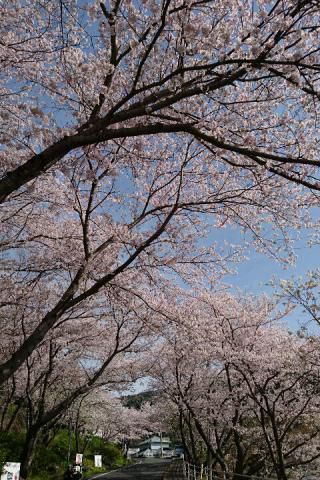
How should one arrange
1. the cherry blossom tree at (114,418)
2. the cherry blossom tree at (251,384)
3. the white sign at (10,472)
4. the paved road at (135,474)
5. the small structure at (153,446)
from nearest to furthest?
the white sign at (10,472), the cherry blossom tree at (251,384), the paved road at (135,474), the cherry blossom tree at (114,418), the small structure at (153,446)

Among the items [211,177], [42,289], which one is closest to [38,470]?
[42,289]

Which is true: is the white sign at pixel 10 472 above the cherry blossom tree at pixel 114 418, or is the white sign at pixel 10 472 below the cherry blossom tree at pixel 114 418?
below

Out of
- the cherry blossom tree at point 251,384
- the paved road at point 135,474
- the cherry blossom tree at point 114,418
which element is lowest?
the paved road at point 135,474

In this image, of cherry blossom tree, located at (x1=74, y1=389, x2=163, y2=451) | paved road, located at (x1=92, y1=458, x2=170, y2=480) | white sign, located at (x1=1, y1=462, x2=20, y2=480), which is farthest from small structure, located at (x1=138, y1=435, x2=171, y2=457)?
white sign, located at (x1=1, y1=462, x2=20, y2=480)

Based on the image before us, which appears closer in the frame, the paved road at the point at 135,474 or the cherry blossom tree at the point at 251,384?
the cherry blossom tree at the point at 251,384

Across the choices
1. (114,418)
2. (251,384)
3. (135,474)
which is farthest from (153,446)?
(251,384)

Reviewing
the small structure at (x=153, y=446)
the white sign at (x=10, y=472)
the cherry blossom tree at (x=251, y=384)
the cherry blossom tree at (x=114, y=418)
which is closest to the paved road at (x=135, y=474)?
the cherry blossom tree at (x=114, y=418)

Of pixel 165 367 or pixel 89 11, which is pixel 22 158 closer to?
pixel 89 11

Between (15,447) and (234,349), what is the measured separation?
1244 centimetres

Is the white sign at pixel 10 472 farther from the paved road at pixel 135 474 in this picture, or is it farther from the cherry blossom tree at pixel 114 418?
the cherry blossom tree at pixel 114 418

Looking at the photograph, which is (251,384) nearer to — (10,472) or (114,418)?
(10,472)

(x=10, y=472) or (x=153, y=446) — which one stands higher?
(x=153, y=446)

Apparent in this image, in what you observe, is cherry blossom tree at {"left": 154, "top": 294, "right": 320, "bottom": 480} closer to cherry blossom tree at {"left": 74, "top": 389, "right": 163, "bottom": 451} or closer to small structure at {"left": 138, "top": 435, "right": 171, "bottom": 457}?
cherry blossom tree at {"left": 74, "top": 389, "right": 163, "bottom": 451}

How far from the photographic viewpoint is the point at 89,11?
520 cm
